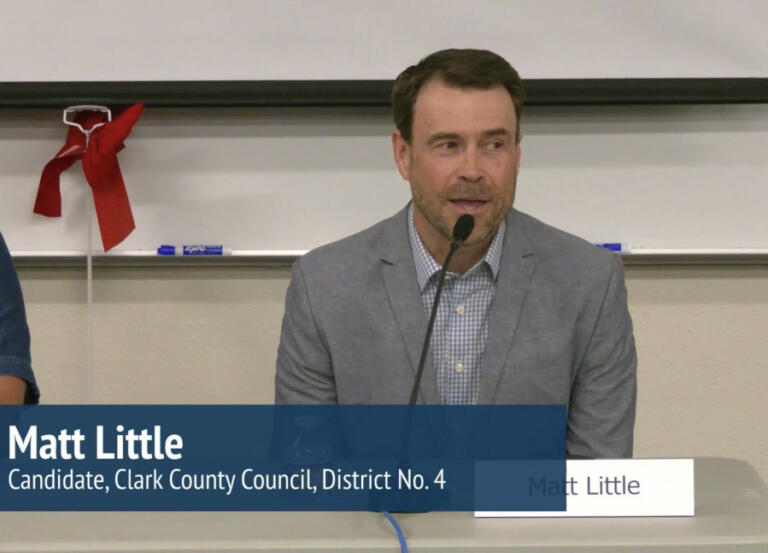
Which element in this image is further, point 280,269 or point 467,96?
point 280,269

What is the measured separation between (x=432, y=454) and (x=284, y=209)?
1.00 meters

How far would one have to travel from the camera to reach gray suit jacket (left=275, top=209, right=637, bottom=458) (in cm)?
158

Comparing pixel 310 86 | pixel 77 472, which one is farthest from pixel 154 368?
pixel 77 472

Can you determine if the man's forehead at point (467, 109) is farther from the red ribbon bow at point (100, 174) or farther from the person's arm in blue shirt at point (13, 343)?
the red ribbon bow at point (100, 174)

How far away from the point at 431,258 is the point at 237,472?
757 millimetres

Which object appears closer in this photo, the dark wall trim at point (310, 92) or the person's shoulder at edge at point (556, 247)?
the person's shoulder at edge at point (556, 247)

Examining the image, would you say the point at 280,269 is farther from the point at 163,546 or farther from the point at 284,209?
the point at 163,546

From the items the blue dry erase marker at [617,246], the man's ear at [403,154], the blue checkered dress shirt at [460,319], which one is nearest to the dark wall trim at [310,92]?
the blue dry erase marker at [617,246]

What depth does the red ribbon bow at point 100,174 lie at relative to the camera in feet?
7.31

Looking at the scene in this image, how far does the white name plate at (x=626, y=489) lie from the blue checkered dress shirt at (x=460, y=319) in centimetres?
72

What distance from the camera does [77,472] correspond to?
101cm

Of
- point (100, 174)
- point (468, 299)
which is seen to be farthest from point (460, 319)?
point (100, 174)

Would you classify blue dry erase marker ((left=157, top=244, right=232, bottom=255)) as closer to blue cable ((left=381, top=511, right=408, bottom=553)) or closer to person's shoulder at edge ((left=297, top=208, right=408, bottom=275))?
person's shoulder at edge ((left=297, top=208, right=408, bottom=275))

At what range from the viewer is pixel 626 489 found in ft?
2.89
